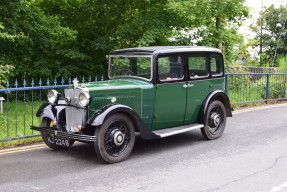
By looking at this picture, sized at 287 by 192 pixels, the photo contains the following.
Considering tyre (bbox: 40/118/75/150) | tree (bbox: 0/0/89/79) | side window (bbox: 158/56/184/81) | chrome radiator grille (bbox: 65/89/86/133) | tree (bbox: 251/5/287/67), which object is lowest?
tyre (bbox: 40/118/75/150)

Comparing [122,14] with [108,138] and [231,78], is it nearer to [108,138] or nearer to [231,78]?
[231,78]

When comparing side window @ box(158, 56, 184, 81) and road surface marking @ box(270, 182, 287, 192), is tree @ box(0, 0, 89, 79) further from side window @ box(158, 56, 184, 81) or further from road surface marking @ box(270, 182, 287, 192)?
road surface marking @ box(270, 182, 287, 192)

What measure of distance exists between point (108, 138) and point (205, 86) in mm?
2555

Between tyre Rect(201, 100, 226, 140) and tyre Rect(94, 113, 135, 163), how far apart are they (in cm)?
195

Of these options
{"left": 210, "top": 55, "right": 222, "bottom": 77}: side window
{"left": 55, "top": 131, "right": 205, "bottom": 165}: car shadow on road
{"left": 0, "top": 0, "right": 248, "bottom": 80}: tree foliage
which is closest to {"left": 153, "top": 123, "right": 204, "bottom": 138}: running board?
{"left": 55, "top": 131, "right": 205, "bottom": 165}: car shadow on road

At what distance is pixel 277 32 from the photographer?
30.4 metres

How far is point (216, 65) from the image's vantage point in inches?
306

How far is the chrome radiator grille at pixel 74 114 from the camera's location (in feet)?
19.4

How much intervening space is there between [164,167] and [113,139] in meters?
0.92

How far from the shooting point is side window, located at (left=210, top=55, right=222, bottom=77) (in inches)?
302

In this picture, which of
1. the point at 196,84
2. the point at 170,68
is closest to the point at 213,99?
the point at 196,84

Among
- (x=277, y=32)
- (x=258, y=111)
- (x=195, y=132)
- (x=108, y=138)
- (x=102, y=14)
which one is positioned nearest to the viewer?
(x=108, y=138)

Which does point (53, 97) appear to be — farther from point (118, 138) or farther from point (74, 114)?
point (118, 138)

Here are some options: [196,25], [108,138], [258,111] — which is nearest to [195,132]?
[108,138]
